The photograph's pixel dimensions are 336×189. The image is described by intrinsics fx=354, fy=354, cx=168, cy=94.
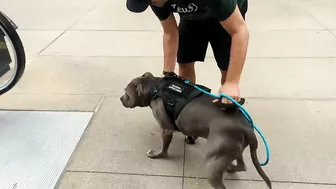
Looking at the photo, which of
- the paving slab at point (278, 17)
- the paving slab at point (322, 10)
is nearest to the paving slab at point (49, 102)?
the paving slab at point (278, 17)

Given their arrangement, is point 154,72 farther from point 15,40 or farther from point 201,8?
point 201,8

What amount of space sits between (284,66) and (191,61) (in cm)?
147

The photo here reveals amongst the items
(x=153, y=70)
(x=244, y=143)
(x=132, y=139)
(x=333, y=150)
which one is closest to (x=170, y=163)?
(x=132, y=139)

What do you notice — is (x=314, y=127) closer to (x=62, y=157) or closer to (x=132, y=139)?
(x=132, y=139)

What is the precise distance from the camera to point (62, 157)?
233cm

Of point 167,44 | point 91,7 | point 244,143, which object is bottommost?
point 91,7

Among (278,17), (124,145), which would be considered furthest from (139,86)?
(278,17)

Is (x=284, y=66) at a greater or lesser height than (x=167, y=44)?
lesser

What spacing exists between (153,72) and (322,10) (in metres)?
3.49

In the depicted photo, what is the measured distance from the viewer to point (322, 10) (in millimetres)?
5617

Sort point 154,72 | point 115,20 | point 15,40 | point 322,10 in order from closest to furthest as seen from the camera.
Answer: point 15,40, point 154,72, point 115,20, point 322,10

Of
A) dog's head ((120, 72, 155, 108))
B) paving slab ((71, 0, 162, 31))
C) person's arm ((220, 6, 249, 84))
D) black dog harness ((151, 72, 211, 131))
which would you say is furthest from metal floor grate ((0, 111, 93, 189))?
paving slab ((71, 0, 162, 31))

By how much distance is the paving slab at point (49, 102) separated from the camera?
293 cm

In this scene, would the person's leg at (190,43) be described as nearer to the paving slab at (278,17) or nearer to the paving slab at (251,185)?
the paving slab at (251,185)
